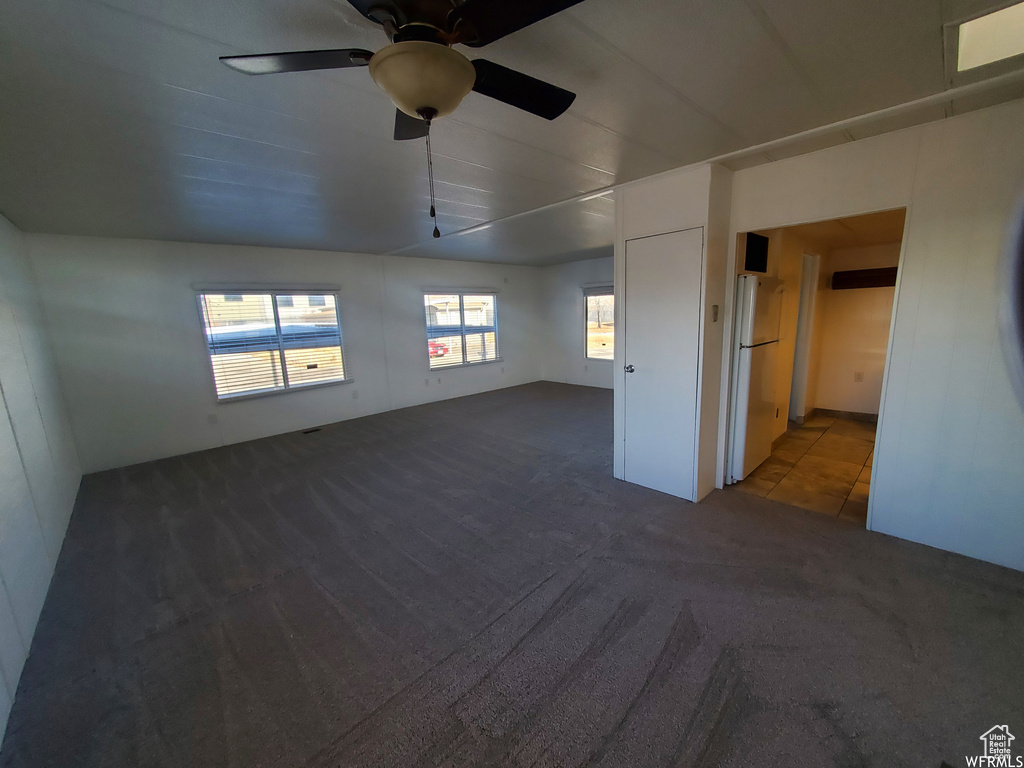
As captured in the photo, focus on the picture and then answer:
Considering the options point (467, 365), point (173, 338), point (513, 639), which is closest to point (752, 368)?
point (513, 639)

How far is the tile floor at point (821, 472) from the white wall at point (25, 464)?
14.8ft

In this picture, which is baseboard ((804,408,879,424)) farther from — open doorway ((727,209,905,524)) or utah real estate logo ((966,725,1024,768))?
utah real estate logo ((966,725,1024,768))

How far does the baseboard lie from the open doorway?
0.5 inches

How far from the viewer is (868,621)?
5.96 ft

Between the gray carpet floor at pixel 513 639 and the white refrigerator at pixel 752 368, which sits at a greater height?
the white refrigerator at pixel 752 368

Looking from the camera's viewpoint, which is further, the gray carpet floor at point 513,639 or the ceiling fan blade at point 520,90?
the gray carpet floor at point 513,639

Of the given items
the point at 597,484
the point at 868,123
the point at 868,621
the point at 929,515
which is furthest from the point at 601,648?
the point at 868,123

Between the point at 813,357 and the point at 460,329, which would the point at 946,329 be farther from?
the point at 460,329

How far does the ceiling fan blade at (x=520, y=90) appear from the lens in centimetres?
119

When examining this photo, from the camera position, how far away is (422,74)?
1.05 m

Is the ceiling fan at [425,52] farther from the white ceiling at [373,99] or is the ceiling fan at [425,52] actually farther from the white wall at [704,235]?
the white wall at [704,235]

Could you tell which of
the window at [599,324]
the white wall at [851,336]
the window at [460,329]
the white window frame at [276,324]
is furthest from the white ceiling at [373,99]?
the window at [599,324]

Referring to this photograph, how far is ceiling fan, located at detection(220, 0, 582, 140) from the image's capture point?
0.98 metres

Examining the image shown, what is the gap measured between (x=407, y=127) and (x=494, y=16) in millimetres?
622
